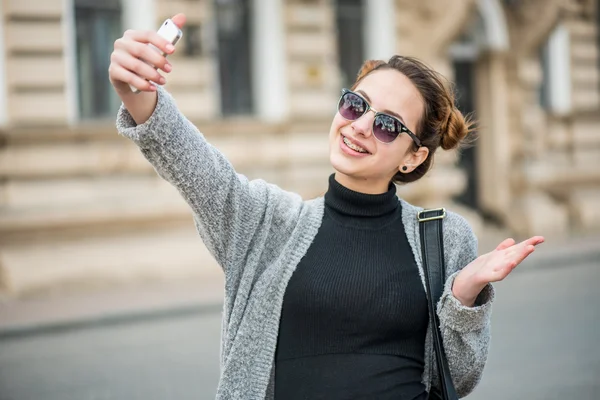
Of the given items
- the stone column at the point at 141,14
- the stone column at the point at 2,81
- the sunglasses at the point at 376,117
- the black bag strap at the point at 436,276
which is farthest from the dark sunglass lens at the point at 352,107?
the stone column at the point at 141,14

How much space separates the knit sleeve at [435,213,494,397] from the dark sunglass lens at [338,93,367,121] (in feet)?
1.35

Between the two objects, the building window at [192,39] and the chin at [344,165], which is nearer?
the chin at [344,165]

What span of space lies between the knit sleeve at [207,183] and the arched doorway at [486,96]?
13987 millimetres

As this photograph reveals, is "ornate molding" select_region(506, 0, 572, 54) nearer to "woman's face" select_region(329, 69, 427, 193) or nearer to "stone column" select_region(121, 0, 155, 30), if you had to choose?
"stone column" select_region(121, 0, 155, 30)

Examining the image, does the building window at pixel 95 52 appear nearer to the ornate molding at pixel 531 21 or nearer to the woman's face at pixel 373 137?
the ornate molding at pixel 531 21

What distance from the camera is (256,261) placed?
91.8 inches

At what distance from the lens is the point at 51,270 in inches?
414

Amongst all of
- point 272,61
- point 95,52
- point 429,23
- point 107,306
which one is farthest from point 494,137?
point 107,306

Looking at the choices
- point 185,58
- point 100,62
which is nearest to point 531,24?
point 185,58

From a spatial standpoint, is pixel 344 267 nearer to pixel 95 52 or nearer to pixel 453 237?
pixel 453 237

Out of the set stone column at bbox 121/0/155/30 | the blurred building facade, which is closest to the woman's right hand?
the blurred building facade

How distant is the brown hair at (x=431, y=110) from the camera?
2480mm

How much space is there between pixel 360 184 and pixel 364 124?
18cm

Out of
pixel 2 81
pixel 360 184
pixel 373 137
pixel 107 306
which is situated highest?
pixel 2 81
